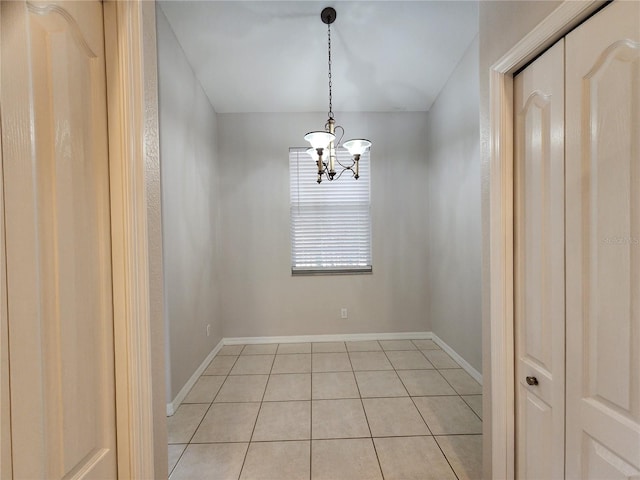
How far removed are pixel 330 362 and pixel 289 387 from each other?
64 cm

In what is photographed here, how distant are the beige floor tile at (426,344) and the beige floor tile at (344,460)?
181 cm

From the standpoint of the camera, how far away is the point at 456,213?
117 inches

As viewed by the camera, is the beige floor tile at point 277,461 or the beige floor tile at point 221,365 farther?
the beige floor tile at point 221,365

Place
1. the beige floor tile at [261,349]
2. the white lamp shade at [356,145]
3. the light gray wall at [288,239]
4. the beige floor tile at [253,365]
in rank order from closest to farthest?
the white lamp shade at [356,145] → the beige floor tile at [253,365] → the beige floor tile at [261,349] → the light gray wall at [288,239]

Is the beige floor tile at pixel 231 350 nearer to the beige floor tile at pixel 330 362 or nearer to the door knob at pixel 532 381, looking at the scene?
the beige floor tile at pixel 330 362

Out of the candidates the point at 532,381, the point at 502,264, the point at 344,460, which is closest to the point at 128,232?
the point at 502,264

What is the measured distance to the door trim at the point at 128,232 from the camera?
83 centimetres

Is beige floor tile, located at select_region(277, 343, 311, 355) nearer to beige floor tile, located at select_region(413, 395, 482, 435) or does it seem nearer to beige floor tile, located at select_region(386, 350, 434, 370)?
beige floor tile, located at select_region(386, 350, 434, 370)

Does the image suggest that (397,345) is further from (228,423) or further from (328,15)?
(328,15)

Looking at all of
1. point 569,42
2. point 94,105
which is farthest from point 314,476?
point 569,42

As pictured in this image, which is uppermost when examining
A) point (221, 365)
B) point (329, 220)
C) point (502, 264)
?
point (329, 220)

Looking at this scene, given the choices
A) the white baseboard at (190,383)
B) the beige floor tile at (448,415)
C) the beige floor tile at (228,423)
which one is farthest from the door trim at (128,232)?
the beige floor tile at (448,415)

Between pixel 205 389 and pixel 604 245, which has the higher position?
pixel 604 245

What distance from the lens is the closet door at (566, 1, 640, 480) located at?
30.3 inches
